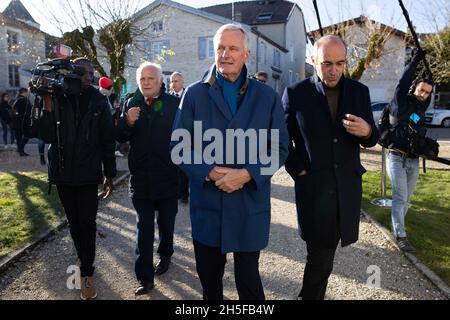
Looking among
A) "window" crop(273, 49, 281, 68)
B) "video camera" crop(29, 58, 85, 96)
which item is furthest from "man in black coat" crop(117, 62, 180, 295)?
"window" crop(273, 49, 281, 68)

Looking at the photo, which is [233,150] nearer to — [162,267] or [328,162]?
[328,162]

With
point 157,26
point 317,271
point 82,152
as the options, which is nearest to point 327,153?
point 317,271

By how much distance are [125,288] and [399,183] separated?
324 cm

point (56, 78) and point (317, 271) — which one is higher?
point (56, 78)

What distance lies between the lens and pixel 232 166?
2525 mm

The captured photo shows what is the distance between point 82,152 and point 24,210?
11.2 feet

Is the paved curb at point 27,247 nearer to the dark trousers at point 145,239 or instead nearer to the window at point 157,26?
the dark trousers at point 145,239

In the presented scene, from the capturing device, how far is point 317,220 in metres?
2.85

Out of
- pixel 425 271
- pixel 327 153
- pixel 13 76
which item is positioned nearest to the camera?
pixel 327 153

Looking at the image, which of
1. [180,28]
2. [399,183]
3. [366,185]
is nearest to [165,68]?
[180,28]

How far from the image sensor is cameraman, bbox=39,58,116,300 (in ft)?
10.9

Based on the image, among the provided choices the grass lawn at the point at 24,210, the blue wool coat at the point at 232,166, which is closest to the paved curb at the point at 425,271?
the blue wool coat at the point at 232,166

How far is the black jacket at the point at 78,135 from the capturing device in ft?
10.9

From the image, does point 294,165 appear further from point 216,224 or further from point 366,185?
point 366,185
